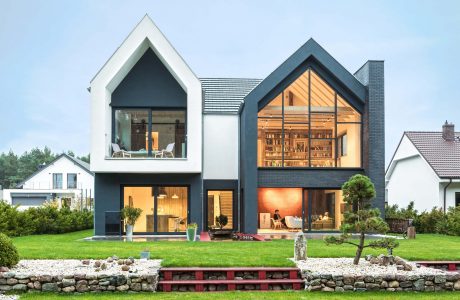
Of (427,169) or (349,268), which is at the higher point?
(427,169)

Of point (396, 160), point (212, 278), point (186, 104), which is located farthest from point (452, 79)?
point (212, 278)

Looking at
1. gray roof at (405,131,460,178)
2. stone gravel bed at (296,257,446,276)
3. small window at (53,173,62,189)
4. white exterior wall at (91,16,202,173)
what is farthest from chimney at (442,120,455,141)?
small window at (53,173,62,189)

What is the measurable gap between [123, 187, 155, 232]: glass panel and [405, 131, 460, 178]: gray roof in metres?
15.3

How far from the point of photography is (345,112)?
72.0 feet

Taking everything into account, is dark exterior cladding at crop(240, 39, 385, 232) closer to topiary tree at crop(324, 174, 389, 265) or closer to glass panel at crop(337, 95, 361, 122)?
glass panel at crop(337, 95, 361, 122)

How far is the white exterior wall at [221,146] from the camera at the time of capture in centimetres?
2403

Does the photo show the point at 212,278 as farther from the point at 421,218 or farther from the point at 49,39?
the point at 49,39

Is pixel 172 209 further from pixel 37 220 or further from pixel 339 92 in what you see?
pixel 339 92

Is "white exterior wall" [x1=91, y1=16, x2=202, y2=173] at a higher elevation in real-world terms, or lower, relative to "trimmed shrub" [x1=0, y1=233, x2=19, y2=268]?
higher

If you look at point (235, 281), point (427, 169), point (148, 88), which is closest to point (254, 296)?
point (235, 281)

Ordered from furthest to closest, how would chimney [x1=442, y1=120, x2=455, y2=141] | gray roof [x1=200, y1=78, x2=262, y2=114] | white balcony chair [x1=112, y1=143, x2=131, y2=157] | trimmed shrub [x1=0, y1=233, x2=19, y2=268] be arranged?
1. chimney [x1=442, y1=120, x2=455, y2=141]
2. gray roof [x1=200, y1=78, x2=262, y2=114]
3. white balcony chair [x1=112, y1=143, x2=131, y2=157]
4. trimmed shrub [x1=0, y1=233, x2=19, y2=268]

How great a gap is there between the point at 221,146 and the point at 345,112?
617cm

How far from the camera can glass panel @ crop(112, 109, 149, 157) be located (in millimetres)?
21875

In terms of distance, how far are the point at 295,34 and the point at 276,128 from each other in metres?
64.7
